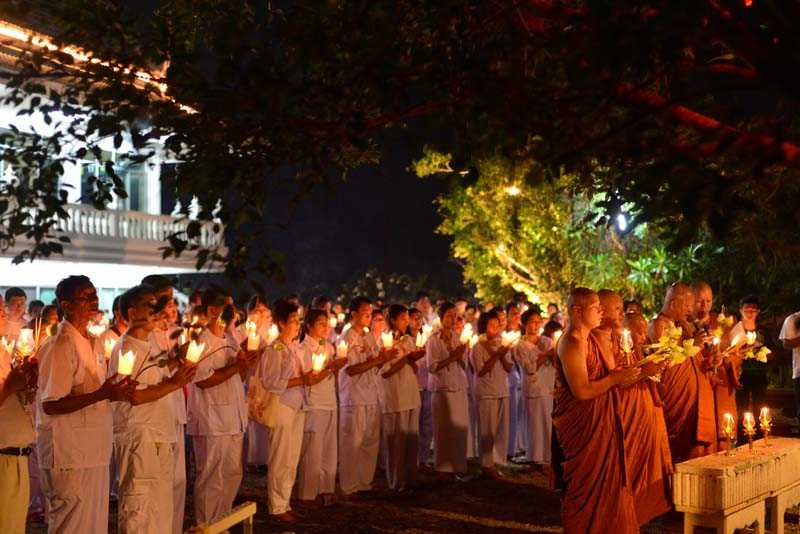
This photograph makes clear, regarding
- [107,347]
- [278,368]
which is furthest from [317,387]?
[107,347]

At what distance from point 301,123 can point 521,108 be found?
1180 mm

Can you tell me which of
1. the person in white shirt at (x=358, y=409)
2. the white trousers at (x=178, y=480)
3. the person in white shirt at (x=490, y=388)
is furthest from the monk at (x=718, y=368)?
the white trousers at (x=178, y=480)

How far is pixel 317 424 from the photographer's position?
11.7m

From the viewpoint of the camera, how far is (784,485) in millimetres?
9477

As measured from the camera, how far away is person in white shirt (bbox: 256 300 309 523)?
11.0 metres

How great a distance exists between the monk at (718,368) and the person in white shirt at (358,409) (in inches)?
141

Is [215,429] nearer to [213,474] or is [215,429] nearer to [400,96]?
[213,474]

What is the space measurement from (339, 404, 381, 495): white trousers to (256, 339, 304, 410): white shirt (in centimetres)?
166

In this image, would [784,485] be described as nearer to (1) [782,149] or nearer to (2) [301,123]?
(1) [782,149]

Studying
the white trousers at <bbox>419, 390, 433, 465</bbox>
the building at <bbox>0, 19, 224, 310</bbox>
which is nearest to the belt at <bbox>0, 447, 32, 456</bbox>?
the white trousers at <bbox>419, 390, 433, 465</bbox>

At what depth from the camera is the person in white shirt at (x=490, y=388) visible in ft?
47.3

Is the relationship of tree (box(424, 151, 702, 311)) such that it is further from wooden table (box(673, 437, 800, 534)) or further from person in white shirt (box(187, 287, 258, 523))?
wooden table (box(673, 437, 800, 534))

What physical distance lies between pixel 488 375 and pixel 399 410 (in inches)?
69.1

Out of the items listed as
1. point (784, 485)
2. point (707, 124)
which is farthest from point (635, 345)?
point (707, 124)
